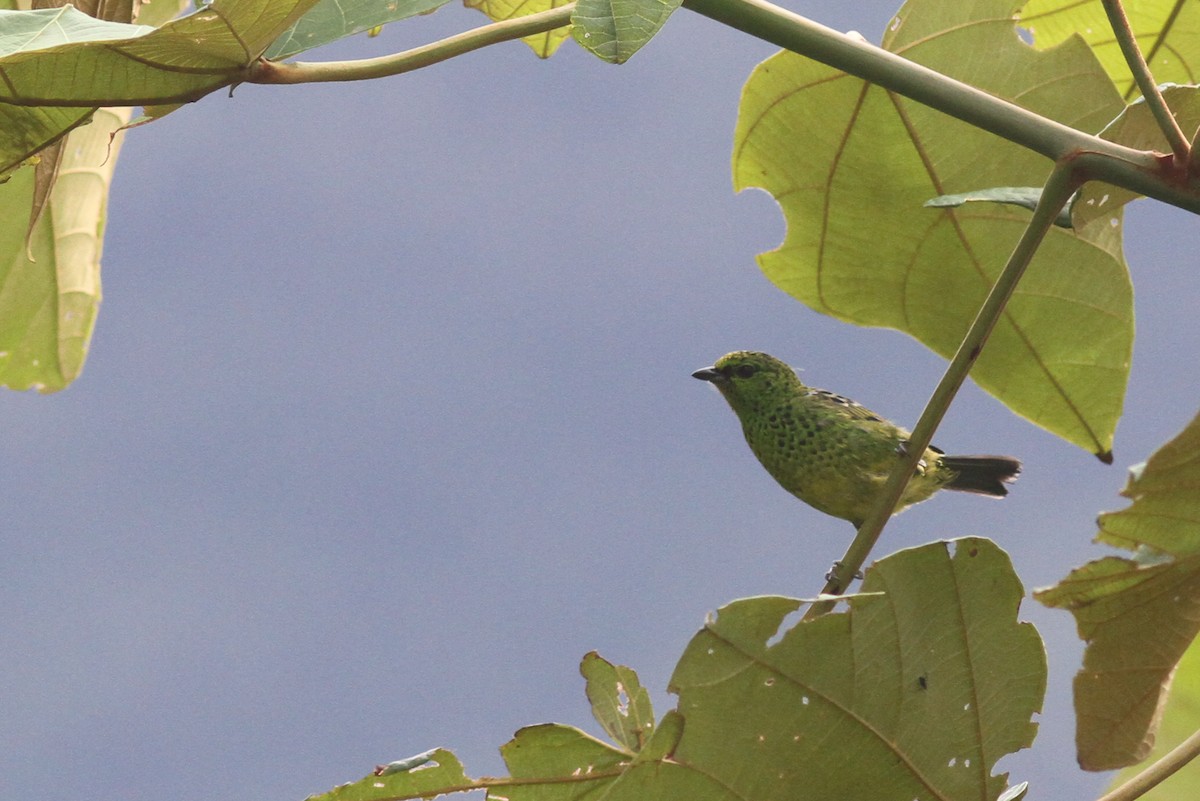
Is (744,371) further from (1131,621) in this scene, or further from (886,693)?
(886,693)

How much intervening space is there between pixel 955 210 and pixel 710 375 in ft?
3.95

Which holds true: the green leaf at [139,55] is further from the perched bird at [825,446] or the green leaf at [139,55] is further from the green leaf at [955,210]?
the perched bird at [825,446]

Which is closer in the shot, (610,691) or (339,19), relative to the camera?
(339,19)

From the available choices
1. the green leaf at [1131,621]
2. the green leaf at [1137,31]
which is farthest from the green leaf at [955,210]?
the green leaf at [1131,621]

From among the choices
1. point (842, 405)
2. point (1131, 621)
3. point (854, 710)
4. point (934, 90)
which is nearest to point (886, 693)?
point (854, 710)

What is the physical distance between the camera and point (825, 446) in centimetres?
274

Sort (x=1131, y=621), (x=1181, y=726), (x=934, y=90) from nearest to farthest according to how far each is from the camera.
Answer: (x=934, y=90)
(x=1131, y=621)
(x=1181, y=726)

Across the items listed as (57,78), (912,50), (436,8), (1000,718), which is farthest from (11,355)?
(1000,718)

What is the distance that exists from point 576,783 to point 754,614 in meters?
0.39

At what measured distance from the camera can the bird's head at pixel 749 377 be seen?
9.76ft

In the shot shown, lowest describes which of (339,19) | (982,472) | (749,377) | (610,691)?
(610,691)

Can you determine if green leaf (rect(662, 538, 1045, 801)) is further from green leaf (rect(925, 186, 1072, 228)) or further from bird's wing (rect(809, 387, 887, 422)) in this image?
bird's wing (rect(809, 387, 887, 422))

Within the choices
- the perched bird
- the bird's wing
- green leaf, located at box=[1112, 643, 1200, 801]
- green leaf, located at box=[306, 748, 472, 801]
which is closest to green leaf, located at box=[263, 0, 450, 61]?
green leaf, located at box=[306, 748, 472, 801]

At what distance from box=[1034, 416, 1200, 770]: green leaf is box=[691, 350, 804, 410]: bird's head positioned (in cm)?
136
